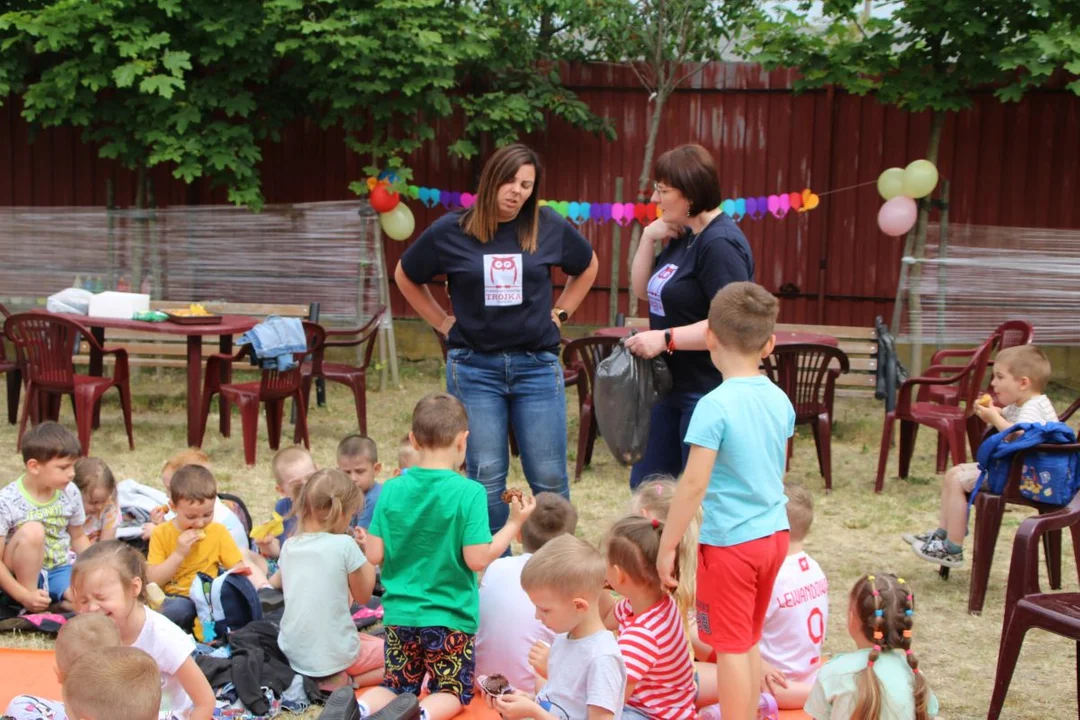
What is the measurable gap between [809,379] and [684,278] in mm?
3159

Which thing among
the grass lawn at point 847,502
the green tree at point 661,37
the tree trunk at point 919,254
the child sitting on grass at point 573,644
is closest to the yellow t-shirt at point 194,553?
the grass lawn at point 847,502

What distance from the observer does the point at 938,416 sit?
22.3ft

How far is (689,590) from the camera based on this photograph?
126 inches

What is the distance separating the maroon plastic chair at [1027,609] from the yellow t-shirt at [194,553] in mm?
2525

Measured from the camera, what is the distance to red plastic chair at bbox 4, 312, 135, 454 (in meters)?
7.15

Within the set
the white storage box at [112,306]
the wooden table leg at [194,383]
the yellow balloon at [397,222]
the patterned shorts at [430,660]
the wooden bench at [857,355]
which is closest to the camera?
the patterned shorts at [430,660]

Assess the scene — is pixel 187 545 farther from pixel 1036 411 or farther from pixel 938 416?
pixel 938 416

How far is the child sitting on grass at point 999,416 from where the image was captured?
4.92 meters

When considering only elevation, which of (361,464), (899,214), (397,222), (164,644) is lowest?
(164,644)

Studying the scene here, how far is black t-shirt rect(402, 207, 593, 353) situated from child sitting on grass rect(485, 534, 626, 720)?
130cm

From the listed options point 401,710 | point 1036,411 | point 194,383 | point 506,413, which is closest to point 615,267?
point 194,383

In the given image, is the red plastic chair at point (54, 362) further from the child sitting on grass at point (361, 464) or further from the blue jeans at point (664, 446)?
the blue jeans at point (664, 446)

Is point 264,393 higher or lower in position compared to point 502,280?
lower

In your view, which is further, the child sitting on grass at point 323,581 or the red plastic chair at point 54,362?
the red plastic chair at point 54,362
